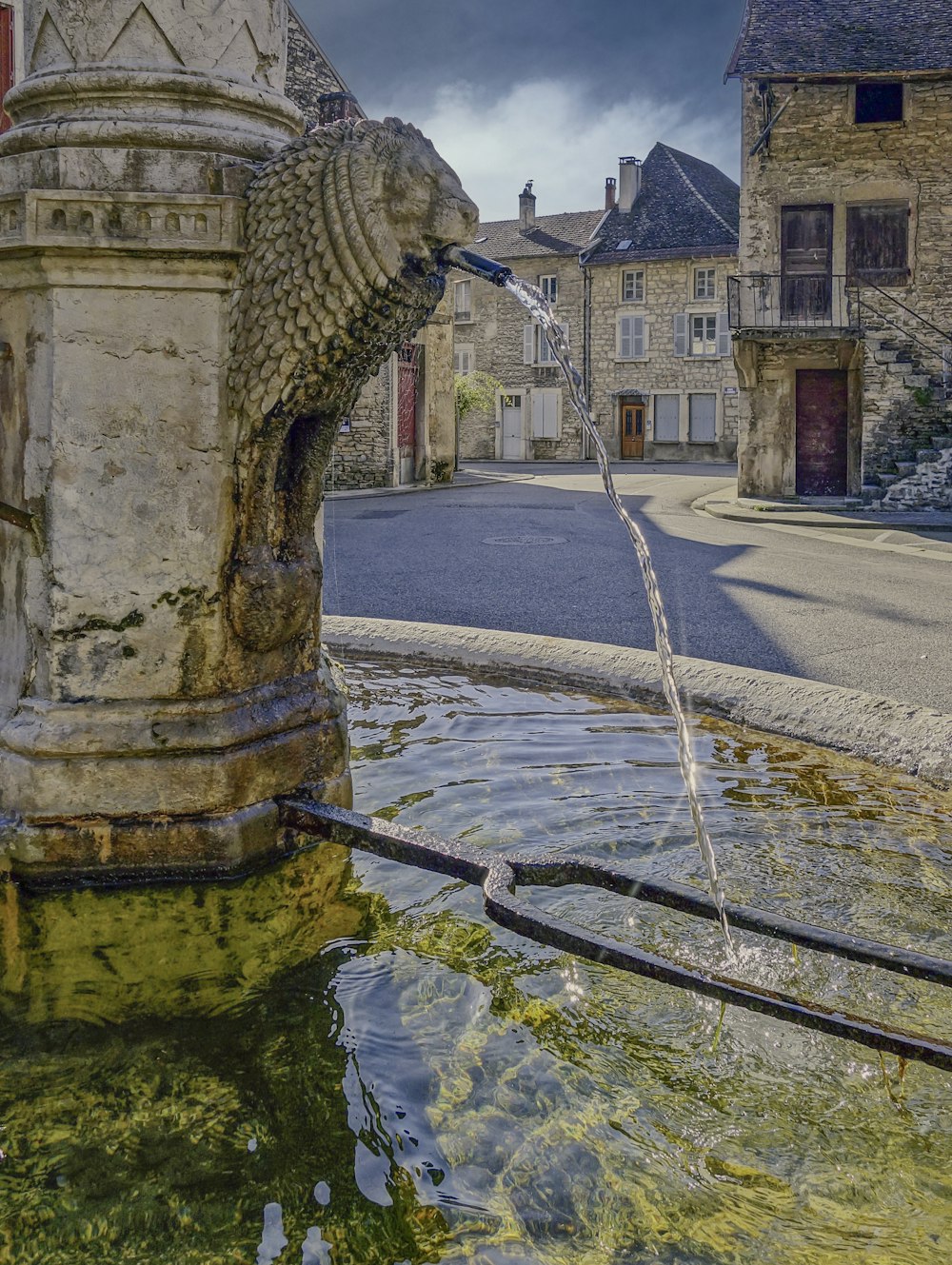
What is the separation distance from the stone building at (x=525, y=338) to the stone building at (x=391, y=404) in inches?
630

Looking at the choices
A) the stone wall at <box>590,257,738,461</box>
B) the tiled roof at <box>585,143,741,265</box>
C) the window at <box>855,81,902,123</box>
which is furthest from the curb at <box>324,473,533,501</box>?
the tiled roof at <box>585,143,741,265</box>

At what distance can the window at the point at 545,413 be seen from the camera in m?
42.5

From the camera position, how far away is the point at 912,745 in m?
3.12

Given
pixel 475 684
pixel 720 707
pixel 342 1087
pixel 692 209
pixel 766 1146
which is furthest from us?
pixel 692 209

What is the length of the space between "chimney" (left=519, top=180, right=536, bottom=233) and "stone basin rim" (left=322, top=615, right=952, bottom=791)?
140 feet

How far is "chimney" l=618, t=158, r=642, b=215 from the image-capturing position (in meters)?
41.8

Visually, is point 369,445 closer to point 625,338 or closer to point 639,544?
point 625,338

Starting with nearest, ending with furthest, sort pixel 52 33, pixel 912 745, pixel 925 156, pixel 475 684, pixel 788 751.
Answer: pixel 52 33 → pixel 912 745 → pixel 788 751 → pixel 475 684 → pixel 925 156

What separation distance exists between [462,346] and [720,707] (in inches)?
1668

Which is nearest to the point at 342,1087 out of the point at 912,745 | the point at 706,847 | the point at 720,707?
the point at 706,847

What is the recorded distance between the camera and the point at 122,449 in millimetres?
2369

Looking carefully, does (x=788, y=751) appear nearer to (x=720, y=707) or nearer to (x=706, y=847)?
(x=720, y=707)

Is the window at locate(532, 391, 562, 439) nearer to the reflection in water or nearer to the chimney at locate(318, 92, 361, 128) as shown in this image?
the chimney at locate(318, 92, 361, 128)

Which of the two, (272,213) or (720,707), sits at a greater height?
(272,213)
